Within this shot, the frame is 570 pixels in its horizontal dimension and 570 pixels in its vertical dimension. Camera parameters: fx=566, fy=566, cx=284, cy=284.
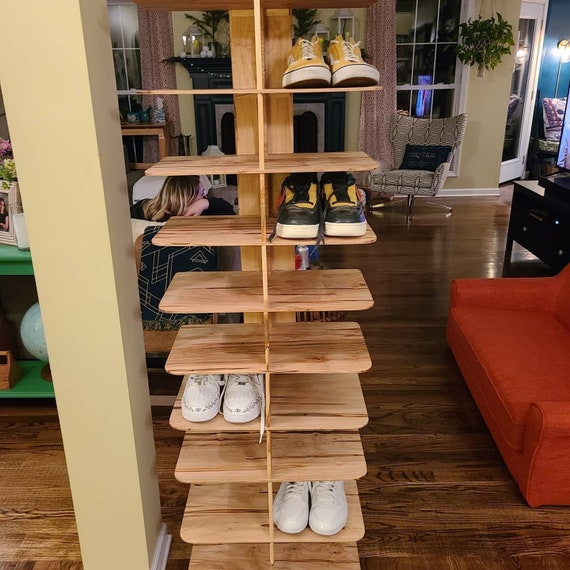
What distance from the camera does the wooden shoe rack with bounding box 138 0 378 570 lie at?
4.76 ft

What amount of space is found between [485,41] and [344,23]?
4.94 feet

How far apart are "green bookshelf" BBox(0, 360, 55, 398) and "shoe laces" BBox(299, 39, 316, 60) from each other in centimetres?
184

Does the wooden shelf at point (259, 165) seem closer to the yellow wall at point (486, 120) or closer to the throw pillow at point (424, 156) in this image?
the throw pillow at point (424, 156)

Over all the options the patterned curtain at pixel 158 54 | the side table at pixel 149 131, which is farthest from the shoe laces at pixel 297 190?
the patterned curtain at pixel 158 54

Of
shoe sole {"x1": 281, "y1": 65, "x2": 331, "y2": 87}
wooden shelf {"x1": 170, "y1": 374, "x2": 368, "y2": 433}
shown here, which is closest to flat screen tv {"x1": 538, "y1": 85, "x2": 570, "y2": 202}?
wooden shelf {"x1": 170, "y1": 374, "x2": 368, "y2": 433}

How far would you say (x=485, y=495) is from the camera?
6.92 ft

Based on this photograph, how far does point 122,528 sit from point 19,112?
1184 mm

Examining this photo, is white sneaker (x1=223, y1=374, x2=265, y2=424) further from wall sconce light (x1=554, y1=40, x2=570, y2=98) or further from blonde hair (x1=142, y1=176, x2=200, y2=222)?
wall sconce light (x1=554, y1=40, x2=570, y2=98)

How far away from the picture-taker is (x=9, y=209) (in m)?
2.32

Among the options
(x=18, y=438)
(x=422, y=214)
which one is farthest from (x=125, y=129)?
(x=18, y=438)

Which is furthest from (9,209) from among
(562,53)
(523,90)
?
(562,53)

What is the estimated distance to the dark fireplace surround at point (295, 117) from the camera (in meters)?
6.44

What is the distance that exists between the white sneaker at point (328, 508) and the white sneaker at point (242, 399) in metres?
0.34

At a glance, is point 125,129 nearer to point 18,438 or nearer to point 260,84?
point 18,438
